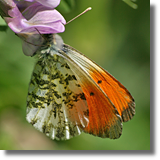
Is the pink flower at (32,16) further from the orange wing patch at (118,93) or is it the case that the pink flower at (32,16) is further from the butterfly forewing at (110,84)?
the orange wing patch at (118,93)

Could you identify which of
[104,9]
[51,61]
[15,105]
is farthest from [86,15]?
[51,61]

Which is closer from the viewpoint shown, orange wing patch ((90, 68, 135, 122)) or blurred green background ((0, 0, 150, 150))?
orange wing patch ((90, 68, 135, 122))

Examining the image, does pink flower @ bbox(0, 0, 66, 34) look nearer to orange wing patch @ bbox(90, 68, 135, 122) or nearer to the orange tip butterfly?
the orange tip butterfly

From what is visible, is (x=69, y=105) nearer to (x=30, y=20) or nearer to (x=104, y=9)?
(x=30, y=20)

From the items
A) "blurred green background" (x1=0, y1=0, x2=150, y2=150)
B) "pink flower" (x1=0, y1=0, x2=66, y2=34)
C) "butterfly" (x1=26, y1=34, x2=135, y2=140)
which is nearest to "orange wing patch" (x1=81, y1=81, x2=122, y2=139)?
"butterfly" (x1=26, y1=34, x2=135, y2=140)

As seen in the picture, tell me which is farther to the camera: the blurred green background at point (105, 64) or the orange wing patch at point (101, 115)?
the blurred green background at point (105, 64)

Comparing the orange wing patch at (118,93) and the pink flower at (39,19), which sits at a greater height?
the pink flower at (39,19)

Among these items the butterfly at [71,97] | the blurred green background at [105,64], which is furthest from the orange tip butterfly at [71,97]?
the blurred green background at [105,64]
